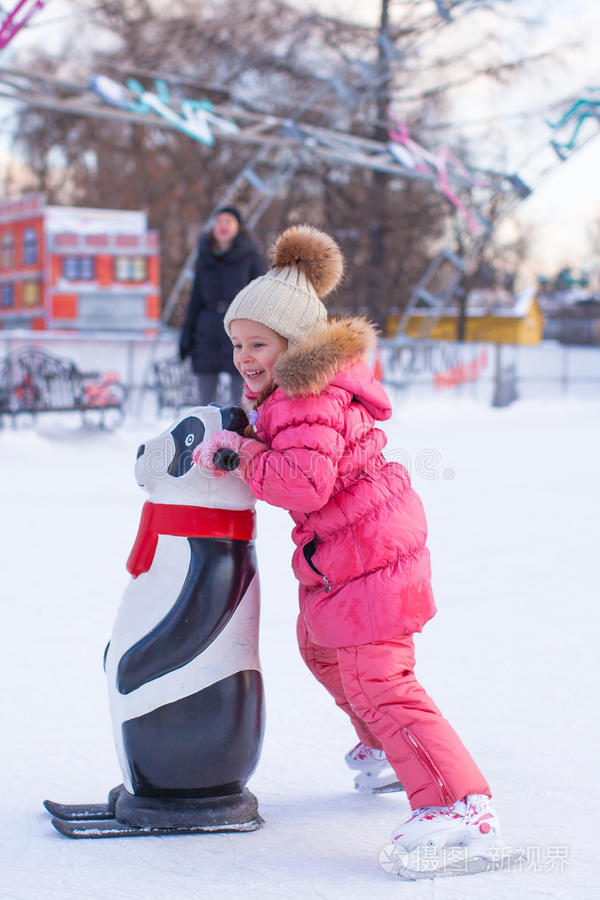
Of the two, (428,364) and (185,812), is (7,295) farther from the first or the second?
(185,812)

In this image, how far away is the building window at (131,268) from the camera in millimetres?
11953

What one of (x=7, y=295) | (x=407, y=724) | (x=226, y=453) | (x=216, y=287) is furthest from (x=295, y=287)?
(x=7, y=295)

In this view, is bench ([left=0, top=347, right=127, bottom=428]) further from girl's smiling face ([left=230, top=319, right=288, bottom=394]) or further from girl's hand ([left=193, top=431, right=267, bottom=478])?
girl's hand ([left=193, top=431, right=267, bottom=478])

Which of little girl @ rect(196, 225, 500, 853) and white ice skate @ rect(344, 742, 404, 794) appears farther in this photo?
white ice skate @ rect(344, 742, 404, 794)

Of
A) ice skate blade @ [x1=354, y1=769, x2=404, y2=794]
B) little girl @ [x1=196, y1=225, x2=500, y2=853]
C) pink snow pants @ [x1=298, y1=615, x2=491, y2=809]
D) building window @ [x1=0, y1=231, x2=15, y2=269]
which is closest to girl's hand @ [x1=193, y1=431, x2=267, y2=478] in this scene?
little girl @ [x1=196, y1=225, x2=500, y2=853]

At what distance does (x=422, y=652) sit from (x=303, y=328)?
1371 mm

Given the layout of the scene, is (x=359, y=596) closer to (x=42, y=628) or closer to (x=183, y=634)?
(x=183, y=634)

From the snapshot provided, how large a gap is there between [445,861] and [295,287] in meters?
1.03

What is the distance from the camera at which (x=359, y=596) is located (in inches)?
67.6

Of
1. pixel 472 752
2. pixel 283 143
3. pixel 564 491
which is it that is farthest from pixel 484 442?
pixel 472 752

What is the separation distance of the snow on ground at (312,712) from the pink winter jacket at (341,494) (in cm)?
27

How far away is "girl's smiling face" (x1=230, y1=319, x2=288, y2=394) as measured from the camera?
1826mm

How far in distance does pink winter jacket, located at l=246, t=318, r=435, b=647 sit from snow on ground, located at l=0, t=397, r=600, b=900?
0.27 meters

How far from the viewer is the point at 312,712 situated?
2.39 meters
